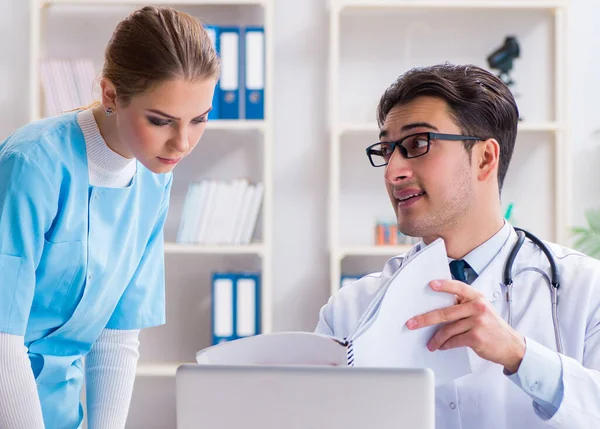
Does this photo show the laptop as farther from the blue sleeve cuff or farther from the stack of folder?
the stack of folder

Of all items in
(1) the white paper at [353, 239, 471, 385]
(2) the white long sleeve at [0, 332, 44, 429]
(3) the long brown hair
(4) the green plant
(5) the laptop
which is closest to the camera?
(5) the laptop

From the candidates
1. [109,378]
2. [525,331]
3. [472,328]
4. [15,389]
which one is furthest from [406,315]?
[109,378]

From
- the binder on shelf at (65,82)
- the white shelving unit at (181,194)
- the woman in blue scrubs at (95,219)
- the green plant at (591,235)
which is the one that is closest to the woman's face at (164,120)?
the woman in blue scrubs at (95,219)

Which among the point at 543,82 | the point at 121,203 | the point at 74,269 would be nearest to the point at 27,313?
the point at 74,269

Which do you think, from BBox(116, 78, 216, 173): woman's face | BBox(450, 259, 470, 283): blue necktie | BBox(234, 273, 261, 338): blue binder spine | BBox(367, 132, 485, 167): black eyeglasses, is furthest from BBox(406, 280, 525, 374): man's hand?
BBox(234, 273, 261, 338): blue binder spine

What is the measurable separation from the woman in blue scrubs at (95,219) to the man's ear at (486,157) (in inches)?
20.2

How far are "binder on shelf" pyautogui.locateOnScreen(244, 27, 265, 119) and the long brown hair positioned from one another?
1633 millimetres

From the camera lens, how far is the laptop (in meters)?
0.73

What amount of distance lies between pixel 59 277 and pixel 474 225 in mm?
771

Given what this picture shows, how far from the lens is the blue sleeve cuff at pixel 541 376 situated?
1.15 metres

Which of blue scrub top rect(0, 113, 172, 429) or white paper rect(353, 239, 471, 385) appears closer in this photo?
white paper rect(353, 239, 471, 385)

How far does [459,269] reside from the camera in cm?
147

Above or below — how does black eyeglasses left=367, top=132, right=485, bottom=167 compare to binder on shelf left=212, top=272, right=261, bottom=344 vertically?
above

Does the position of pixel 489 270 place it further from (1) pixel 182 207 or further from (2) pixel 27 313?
(1) pixel 182 207
